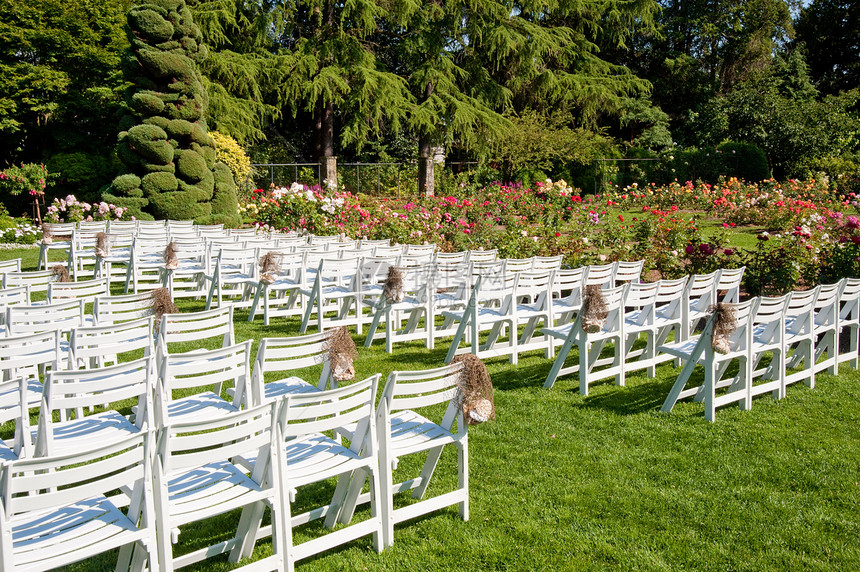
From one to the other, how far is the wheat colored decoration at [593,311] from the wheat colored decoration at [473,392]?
92.9 inches

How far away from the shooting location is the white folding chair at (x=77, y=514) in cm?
286

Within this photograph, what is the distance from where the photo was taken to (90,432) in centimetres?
434

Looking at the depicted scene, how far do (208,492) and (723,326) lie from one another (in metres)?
4.11

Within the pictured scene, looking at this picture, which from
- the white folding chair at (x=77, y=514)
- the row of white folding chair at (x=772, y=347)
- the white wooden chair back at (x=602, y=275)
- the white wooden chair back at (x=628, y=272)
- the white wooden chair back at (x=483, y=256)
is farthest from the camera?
the white wooden chair back at (x=483, y=256)

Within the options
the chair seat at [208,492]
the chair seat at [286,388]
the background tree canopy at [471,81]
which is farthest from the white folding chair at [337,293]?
the background tree canopy at [471,81]

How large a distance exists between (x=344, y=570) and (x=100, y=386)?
171 cm

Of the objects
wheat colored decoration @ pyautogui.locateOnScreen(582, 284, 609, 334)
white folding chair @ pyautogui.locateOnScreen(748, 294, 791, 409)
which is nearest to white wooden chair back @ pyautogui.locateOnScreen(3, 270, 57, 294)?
wheat colored decoration @ pyautogui.locateOnScreen(582, 284, 609, 334)

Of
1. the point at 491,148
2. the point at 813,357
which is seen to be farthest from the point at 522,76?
the point at 813,357

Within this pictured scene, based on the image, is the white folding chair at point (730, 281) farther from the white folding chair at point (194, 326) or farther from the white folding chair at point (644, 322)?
the white folding chair at point (194, 326)

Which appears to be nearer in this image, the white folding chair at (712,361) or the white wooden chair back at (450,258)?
the white folding chair at (712,361)

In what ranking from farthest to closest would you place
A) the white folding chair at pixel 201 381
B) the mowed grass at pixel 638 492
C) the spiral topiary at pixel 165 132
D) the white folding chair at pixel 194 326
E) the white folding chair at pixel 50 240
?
the spiral topiary at pixel 165 132
the white folding chair at pixel 50 240
the white folding chair at pixel 194 326
the white folding chair at pixel 201 381
the mowed grass at pixel 638 492

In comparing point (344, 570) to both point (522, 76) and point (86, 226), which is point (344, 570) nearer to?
point (86, 226)

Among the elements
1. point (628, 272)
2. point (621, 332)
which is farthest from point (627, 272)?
point (621, 332)

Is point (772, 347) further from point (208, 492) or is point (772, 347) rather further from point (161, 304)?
point (161, 304)
